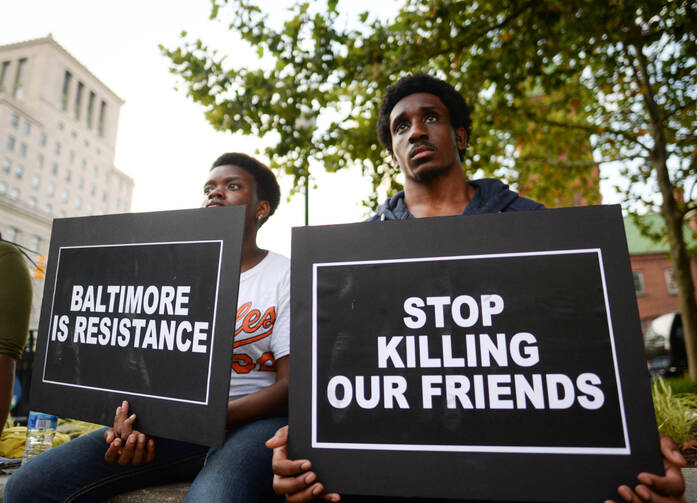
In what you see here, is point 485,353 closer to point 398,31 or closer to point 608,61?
point 398,31

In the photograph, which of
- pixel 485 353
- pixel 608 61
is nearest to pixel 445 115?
pixel 485 353

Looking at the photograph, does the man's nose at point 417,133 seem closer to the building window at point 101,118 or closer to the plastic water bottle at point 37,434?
the plastic water bottle at point 37,434

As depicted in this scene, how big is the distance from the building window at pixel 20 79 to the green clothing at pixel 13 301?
7692cm

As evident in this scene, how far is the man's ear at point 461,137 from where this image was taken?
2541mm

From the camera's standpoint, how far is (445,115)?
235 cm

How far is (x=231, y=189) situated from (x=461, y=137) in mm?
1298

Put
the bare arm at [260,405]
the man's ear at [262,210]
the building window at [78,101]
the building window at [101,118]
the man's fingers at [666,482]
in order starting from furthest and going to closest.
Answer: the building window at [101,118] < the building window at [78,101] < the man's ear at [262,210] < the bare arm at [260,405] < the man's fingers at [666,482]

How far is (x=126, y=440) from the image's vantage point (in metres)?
1.59

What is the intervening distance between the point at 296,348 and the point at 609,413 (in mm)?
860

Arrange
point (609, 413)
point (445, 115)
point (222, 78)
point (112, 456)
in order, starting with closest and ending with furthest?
point (609, 413) < point (112, 456) < point (445, 115) < point (222, 78)

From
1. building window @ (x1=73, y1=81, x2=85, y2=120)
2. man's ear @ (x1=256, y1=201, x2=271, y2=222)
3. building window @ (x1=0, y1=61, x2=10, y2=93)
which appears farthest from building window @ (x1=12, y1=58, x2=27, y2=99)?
man's ear @ (x1=256, y1=201, x2=271, y2=222)

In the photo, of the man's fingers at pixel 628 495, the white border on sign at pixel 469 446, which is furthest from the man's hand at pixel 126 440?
the man's fingers at pixel 628 495

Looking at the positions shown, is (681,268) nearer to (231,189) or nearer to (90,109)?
(231,189)

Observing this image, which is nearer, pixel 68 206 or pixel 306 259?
pixel 306 259
